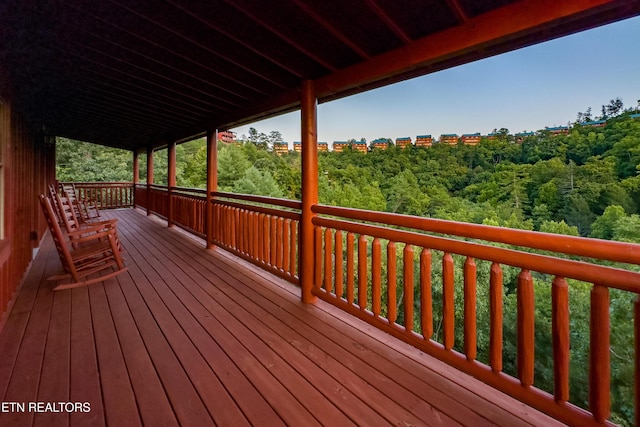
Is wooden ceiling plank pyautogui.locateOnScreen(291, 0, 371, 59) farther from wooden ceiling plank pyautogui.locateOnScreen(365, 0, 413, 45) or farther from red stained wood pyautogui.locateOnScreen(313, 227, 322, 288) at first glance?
red stained wood pyautogui.locateOnScreen(313, 227, 322, 288)

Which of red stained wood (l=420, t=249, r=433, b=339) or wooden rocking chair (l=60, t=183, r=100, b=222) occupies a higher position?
wooden rocking chair (l=60, t=183, r=100, b=222)

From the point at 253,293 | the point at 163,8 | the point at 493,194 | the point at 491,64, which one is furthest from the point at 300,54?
the point at 491,64

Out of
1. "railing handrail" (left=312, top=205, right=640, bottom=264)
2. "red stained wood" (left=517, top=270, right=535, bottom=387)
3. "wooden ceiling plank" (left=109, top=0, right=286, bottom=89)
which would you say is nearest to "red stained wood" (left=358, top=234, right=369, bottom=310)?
"railing handrail" (left=312, top=205, right=640, bottom=264)

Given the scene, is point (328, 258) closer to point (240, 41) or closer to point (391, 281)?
point (391, 281)

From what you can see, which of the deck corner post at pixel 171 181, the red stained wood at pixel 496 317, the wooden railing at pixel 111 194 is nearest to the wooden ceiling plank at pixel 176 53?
the red stained wood at pixel 496 317

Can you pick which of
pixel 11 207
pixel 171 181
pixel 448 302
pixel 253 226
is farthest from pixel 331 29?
pixel 171 181

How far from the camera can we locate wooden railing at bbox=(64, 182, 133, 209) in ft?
34.4

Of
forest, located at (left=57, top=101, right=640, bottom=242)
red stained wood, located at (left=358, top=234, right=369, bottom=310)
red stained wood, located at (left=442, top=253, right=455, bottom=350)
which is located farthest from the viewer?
forest, located at (left=57, top=101, right=640, bottom=242)

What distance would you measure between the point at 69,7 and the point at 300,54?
1724 mm

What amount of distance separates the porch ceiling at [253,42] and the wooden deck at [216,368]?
1.87 meters

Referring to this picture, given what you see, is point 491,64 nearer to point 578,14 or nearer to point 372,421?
point 578,14

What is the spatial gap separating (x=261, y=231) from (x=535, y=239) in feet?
9.43

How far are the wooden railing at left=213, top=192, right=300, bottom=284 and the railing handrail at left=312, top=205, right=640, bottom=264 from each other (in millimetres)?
1313

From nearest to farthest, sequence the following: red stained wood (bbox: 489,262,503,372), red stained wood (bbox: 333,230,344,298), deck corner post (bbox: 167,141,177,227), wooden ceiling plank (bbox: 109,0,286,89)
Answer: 1. red stained wood (bbox: 489,262,503,372)
2. wooden ceiling plank (bbox: 109,0,286,89)
3. red stained wood (bbox: 333,230,344,298)
4. deck corner post (bbox: 167,141,177,227)
